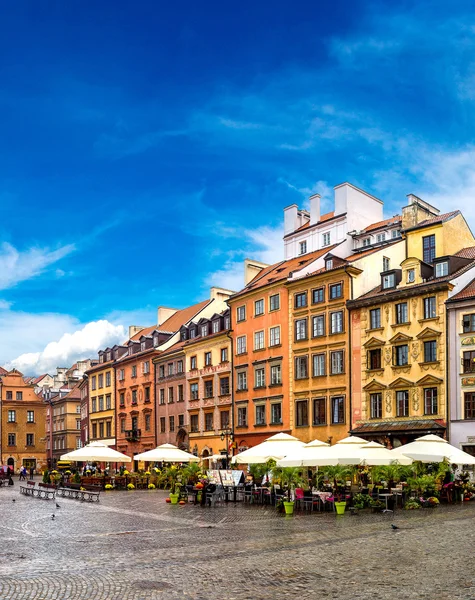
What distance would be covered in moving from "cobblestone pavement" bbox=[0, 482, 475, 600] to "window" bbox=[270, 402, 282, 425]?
24.0 m

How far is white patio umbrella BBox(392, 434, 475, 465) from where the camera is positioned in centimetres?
3014

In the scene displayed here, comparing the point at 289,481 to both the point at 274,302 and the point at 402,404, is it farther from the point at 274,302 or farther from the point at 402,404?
the point at 274,302

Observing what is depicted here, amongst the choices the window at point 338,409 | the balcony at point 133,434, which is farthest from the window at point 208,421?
the window at point 338,409

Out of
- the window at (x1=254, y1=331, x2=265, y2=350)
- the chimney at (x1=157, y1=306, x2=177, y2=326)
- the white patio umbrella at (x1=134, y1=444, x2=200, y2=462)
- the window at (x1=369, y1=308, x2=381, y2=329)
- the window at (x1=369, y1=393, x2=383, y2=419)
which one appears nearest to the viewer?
the white patio umbrella at (x1=134, y1=444, x2=200, y2=462)

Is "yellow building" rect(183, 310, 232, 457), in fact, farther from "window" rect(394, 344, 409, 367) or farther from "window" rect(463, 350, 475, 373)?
"window" rect(463, 350, 475, 373)

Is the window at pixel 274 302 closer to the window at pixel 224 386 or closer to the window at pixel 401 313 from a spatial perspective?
the window at pixel 224 386

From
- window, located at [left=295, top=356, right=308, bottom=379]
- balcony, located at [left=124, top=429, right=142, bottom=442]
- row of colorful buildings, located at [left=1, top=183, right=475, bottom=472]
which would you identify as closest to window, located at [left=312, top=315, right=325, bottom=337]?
row of colorful buildings, located at [left=1, top=183, right=475, bottom=472]

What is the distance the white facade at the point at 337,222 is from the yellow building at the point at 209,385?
8.09 m

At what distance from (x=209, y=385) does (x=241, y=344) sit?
211 inches

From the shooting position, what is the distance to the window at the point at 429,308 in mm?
41872

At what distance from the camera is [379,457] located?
1141 inches

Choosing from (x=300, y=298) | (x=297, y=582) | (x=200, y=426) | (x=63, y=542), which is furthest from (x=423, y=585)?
(x=200, y=426)

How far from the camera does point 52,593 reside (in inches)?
495

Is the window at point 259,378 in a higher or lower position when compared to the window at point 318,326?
lower
